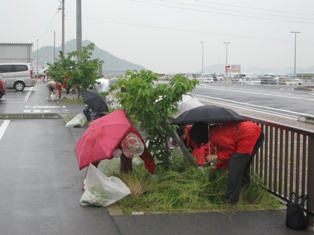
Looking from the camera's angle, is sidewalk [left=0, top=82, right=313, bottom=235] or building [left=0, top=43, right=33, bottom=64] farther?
building [left=0, top=43, right=33, bottom=64]

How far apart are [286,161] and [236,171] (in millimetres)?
688

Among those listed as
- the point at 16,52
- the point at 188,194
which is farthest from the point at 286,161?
the point at 16,52

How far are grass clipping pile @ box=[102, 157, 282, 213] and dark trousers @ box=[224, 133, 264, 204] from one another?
0.13m

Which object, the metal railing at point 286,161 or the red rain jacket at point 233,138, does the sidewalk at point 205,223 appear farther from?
the red rain jacket at point 233,138

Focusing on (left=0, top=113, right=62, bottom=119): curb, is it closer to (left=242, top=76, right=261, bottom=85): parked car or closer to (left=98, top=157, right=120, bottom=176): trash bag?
(left=98, top=157, right=120, bottom=176): trash bag

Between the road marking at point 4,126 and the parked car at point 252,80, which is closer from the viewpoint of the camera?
the road marking at point 4,126

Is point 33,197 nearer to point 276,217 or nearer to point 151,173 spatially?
point 151,173

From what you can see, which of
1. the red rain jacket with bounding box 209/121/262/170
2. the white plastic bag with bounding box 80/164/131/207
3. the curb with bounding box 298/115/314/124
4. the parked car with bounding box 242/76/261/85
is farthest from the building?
the red rain jacket with bounding box 209/121/262/170

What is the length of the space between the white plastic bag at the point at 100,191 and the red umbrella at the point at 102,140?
0.72 feet

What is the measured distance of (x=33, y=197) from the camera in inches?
285

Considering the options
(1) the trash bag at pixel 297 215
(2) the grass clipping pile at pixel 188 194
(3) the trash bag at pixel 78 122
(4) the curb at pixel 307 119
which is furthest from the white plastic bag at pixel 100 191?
(4) the curb at pixel 307 119

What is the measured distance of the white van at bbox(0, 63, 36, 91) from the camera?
39.3 metres

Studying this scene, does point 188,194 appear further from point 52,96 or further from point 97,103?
point 52,96

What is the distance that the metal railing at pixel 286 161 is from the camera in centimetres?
586
